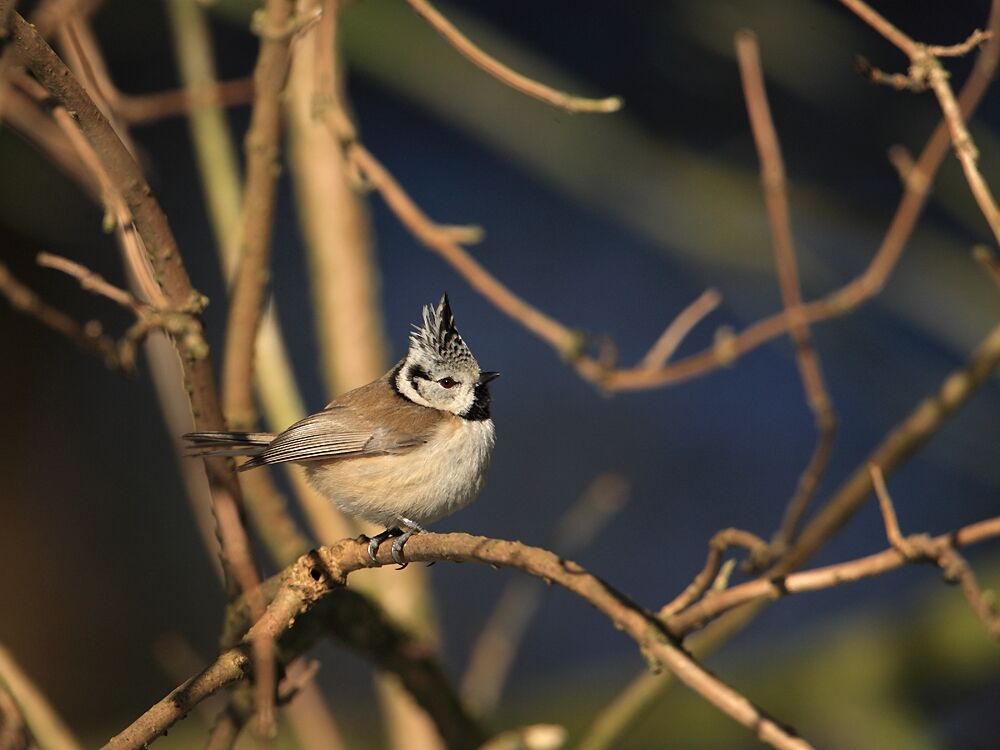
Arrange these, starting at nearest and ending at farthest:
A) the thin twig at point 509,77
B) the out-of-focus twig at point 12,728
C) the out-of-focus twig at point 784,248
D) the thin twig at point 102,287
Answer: the out-of-focus twig at point 12,728 < the thin twig at point 102,287 < the thin twig at point 509,77 < the out-of-focus twig at point 784,248

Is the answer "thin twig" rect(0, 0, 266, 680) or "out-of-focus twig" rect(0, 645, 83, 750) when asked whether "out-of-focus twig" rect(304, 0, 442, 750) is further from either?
"thin twig" rect(0, 0, 266, 680)

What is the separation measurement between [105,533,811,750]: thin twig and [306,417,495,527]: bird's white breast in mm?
788

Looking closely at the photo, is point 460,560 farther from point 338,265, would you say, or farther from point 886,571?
point 338,265

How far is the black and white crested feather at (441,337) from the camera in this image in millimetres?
2438

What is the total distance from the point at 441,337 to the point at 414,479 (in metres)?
0.33

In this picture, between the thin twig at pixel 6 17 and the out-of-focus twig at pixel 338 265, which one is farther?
the out-of-focus twig at pixel 338 265

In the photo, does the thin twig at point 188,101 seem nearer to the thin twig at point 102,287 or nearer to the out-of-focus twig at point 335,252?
the out-of-focus twig at point 335,252

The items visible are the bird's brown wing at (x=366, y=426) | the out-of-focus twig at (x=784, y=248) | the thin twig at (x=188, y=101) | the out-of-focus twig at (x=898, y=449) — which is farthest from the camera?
the thin twig at (x=188, y=101)

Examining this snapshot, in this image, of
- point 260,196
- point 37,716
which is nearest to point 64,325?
point 260,196

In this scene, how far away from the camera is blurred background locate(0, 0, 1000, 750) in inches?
139

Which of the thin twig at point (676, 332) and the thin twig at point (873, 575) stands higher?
the thin twig at point (676, 332)

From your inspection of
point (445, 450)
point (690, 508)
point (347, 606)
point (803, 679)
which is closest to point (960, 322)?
point (803, 679)

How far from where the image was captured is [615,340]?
15.6 feet

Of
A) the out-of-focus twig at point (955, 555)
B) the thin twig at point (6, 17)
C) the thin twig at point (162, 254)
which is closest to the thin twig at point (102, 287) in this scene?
the thin twig at point (162, 254)
